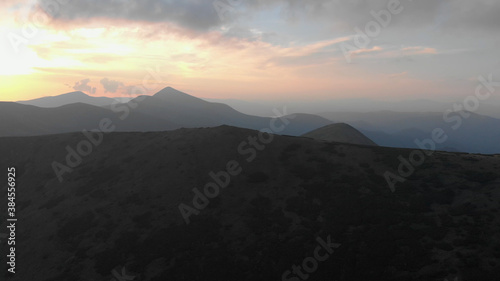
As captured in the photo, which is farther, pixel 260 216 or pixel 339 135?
pixel 339 135

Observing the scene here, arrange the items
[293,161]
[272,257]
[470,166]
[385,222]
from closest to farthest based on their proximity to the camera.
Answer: [272,257] → [385,222] → [470,166] → [293,161]

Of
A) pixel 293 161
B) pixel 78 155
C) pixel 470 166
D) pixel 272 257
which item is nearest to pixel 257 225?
pixel 272 257

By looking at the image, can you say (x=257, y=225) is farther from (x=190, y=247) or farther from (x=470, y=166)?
(x=470, y=166)

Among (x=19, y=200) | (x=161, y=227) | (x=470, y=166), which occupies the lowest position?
(x=19, y=200)

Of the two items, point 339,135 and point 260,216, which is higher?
point 339,135

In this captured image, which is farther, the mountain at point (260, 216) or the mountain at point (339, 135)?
the mountain at point (339, 135)

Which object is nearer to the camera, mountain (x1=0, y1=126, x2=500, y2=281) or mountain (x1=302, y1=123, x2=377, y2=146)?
mountain (x1=0, y1=126, x2=500, y2=281)

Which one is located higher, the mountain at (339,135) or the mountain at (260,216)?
the mountain at (339,135)

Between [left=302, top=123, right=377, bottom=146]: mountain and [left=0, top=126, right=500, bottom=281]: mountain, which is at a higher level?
[left=302, top=123, right=377, bottom=146]: mountain
